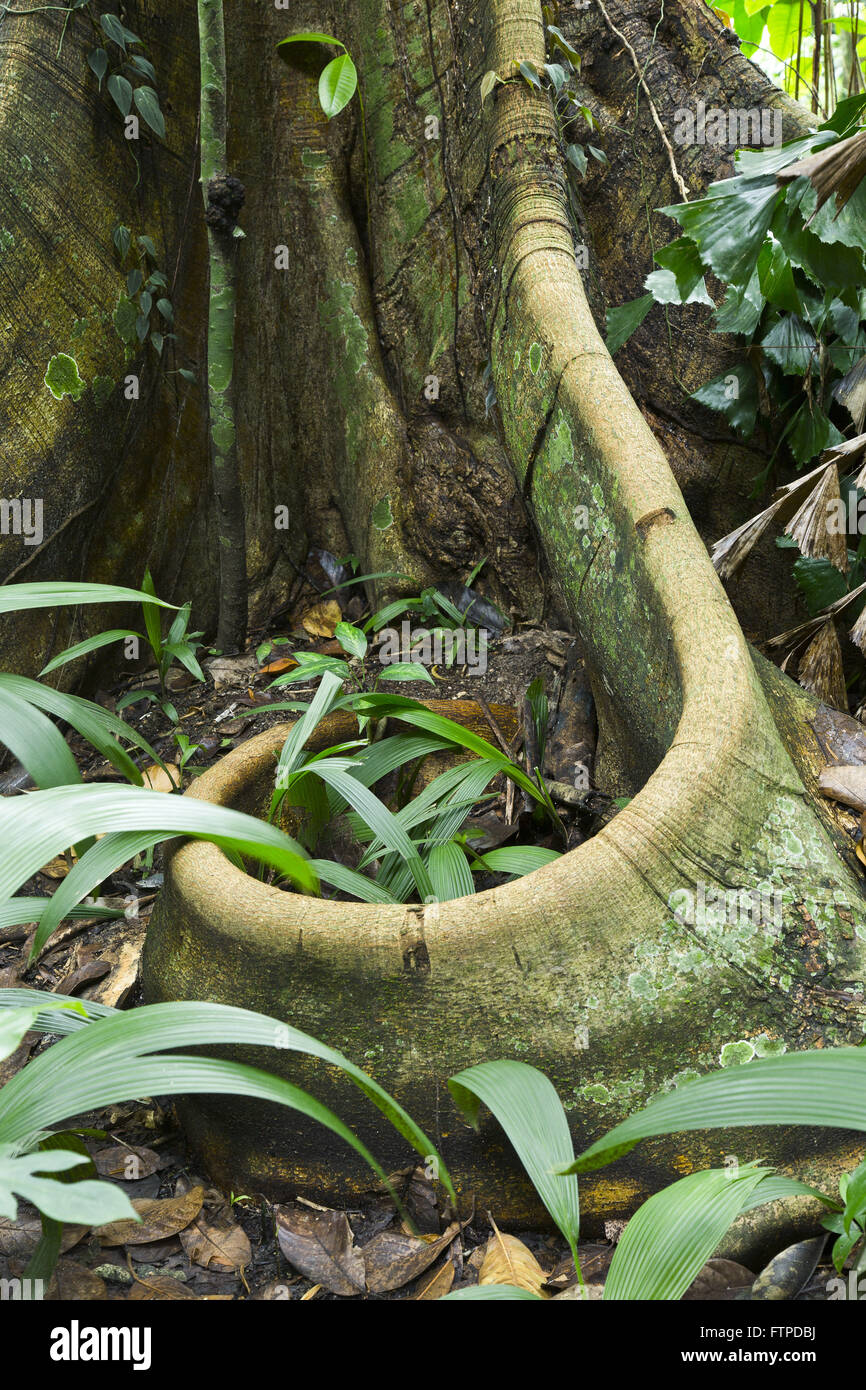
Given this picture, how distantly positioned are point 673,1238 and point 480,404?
2.45m

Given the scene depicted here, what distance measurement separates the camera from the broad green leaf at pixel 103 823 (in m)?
1.10

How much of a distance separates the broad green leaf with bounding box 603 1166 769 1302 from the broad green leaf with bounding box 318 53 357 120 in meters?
2.73

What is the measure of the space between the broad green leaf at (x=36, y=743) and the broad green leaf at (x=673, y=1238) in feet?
3.73

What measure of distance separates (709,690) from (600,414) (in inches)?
31.7

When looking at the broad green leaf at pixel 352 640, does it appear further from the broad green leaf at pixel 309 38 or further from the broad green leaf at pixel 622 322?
the broad green leaf at pixel 309 38

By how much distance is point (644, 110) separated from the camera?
2.94 m

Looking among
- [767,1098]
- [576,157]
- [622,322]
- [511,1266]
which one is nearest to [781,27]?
[576,157]

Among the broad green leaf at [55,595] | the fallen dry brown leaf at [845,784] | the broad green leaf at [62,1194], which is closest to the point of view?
the broad green leaf at [62,1194]

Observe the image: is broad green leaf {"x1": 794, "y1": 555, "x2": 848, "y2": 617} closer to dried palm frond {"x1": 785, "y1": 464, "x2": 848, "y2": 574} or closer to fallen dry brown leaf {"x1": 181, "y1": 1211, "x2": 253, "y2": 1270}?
dried palm frond {"x1": 785, "y1": 464, "x2": 848, "y2": 574}

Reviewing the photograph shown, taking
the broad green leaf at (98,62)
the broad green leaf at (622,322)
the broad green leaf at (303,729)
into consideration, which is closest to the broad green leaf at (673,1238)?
the broad green leaf at (303,729)

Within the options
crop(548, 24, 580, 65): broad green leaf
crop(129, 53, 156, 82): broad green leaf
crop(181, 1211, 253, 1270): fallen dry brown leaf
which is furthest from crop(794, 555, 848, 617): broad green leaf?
crop(129, 53, 156, 82): broad green leaf

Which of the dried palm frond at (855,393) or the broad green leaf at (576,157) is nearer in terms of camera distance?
the dried palm frond at (855,393)

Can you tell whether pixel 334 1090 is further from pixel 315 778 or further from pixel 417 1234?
pixel 315 778

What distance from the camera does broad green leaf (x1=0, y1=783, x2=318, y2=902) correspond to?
110cm
